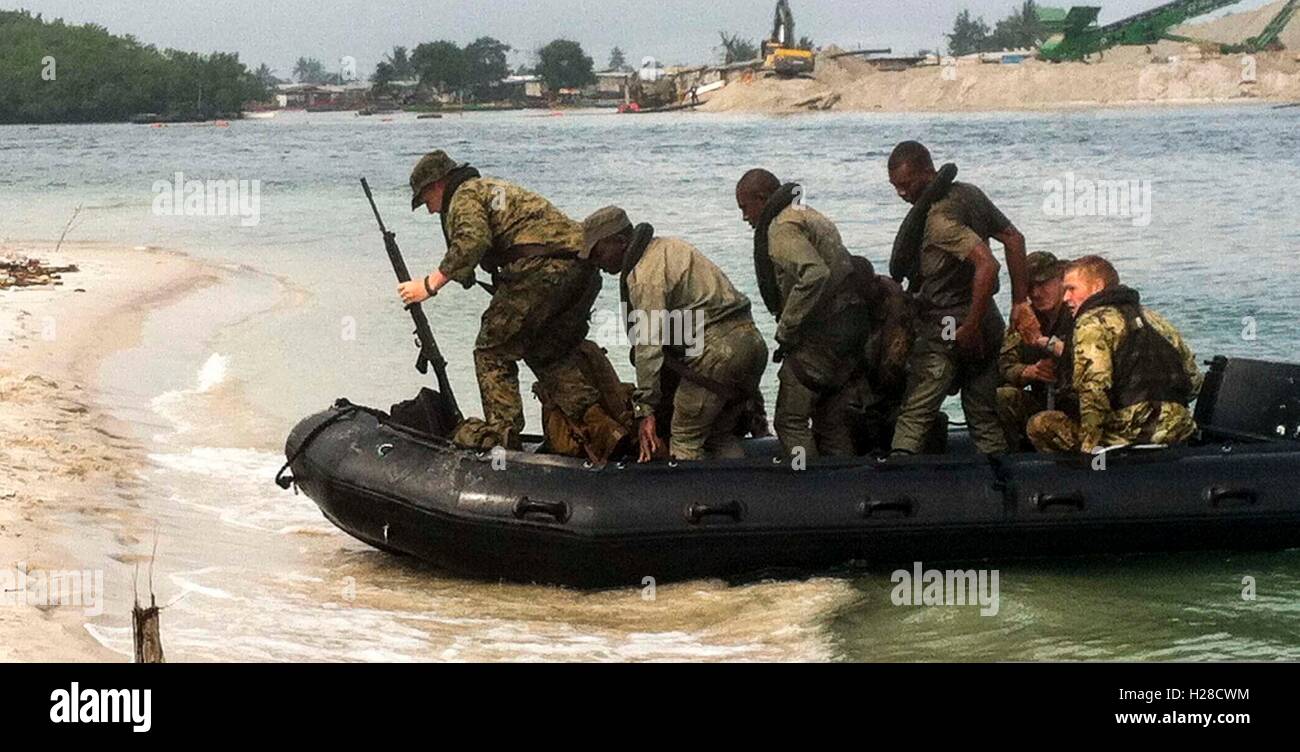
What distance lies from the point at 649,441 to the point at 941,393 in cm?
127

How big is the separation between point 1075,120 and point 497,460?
71.2 metres

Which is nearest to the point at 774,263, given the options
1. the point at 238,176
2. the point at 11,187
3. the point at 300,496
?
the point at 300,496

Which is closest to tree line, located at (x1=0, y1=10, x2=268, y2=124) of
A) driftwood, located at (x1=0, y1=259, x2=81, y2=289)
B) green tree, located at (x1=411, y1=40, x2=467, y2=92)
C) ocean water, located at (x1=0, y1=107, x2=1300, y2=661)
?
green tree, located at (x1=411, y1=40, x2=467, y2=92)

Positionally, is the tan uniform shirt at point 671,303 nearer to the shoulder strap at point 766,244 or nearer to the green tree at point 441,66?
the shoulder strap at point 766,244

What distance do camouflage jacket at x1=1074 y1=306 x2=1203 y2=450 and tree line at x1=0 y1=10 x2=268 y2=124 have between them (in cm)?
9529

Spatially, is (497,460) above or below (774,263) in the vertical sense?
below

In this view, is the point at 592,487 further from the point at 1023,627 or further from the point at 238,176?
the point at 238,176

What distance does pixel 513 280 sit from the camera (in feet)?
25.3

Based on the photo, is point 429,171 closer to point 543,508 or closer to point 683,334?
point 683,334

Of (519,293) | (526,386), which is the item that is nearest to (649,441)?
(519,293)

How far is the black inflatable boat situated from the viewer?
7516 mm

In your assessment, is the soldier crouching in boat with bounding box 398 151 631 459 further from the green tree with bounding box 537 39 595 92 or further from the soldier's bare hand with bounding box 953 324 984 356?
the green tree with bounding box 537 39 595 92

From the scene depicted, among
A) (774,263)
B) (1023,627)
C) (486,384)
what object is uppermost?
(774,263)

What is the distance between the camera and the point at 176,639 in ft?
22.4
